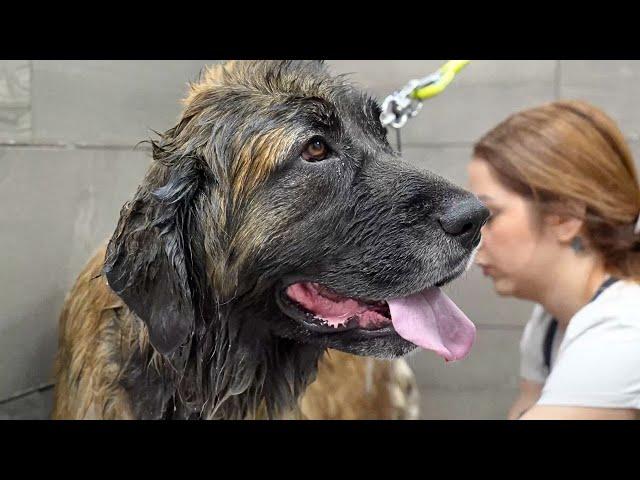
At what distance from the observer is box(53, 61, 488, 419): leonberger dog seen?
3.53ft

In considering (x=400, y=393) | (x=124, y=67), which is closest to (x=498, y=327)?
(x=400, y=393)

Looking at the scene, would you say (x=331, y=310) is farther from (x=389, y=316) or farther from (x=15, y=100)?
(x=15, y=100)

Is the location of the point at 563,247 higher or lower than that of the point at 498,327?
higher

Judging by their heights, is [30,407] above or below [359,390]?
above

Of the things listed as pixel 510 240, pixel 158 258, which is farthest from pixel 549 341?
pixel 158 258

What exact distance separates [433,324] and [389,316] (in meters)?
0.10

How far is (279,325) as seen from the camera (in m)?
1.20

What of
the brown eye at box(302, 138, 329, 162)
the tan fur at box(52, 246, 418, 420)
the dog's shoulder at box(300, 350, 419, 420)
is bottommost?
the dog's shoulder at box(300, 350, 419, 420)

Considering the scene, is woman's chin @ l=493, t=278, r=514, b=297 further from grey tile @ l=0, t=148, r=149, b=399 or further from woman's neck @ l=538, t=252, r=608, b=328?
grey tile @ l=0, t=148, r=149, b=399

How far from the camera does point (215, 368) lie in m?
1.25

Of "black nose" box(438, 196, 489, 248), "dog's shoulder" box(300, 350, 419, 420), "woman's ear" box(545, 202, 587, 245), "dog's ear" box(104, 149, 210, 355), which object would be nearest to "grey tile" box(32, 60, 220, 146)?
"dog's ear" box(104, 149, 210, 355)

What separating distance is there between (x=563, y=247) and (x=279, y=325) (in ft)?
4.04
